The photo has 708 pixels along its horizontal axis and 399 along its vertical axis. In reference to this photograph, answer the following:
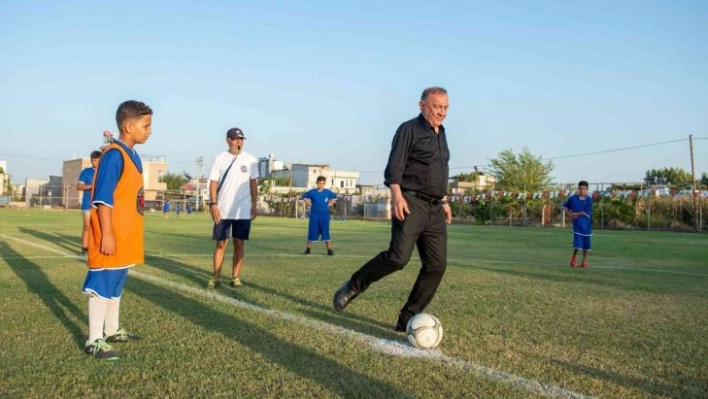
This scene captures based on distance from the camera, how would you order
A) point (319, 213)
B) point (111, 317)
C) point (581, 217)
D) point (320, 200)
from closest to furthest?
1. point (111, 317)
2. point (581, 217)
3. point (319, 213)
4. point (320, 200)

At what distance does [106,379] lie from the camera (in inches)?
135

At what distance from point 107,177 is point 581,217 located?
10312mm

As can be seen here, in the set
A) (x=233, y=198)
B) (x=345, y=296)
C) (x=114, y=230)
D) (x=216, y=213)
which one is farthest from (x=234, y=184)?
(x=114, y=230)

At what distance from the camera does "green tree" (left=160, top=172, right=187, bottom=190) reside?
127750 mm

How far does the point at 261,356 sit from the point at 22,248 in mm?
10094

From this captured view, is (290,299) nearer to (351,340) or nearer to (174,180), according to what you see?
(351,340)

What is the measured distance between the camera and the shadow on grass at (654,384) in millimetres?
3314

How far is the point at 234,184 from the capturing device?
7.45 meters

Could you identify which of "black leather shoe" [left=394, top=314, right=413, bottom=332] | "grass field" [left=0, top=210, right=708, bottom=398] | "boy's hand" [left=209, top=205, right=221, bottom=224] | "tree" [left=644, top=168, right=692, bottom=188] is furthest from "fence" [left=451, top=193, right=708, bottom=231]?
"tree" [left=644, top=168, right=692, bottom=188]

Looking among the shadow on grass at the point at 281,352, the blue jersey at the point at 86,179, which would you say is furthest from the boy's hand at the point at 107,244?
the blue jersey at the point at 86,179

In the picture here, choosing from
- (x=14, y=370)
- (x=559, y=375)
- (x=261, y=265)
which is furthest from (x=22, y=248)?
(x=559, y=375)

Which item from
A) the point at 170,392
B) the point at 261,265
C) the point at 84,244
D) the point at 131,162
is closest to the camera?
the point at 170,392

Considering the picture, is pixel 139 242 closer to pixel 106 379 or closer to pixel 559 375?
pixel 106 379

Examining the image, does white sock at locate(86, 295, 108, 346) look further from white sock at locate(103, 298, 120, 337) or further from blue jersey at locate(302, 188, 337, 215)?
blue jersey at locate(302, 188, 337, 215)
